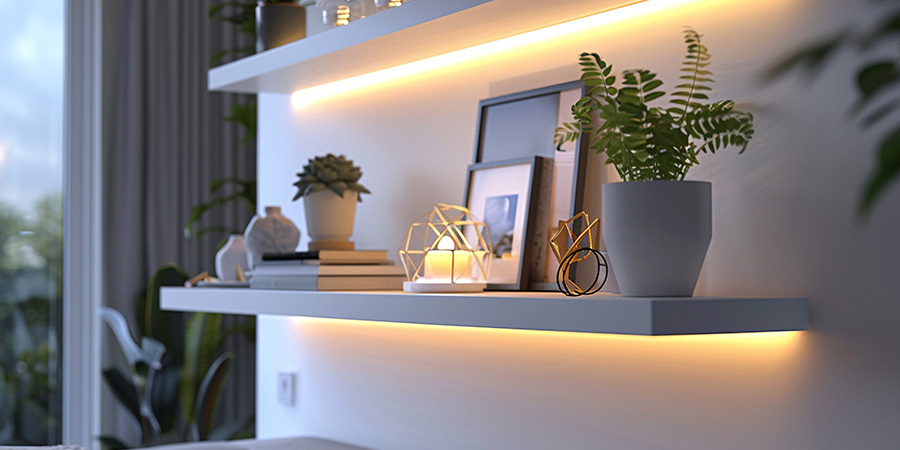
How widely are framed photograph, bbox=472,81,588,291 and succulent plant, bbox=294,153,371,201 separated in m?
0.37

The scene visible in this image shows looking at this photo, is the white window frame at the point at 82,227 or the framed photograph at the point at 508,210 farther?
the white window frame at the point at 82,227

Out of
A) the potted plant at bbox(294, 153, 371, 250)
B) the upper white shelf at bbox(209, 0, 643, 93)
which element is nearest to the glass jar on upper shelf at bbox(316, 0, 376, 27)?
the upper white shelf at bbox(209, 0, 643, 93)

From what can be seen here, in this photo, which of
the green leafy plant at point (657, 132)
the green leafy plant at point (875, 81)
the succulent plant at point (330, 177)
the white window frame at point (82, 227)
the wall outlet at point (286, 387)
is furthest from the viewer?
the white window frame at point (82, 227)

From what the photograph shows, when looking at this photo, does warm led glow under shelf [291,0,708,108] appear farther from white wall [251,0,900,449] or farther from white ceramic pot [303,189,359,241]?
white ceramic pot [303,189,359,241]

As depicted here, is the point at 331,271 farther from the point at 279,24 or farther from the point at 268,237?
the point at 279,24

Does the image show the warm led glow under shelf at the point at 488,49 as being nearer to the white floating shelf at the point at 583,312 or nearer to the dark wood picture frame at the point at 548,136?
the dark wood picture frame at the point at 548,136

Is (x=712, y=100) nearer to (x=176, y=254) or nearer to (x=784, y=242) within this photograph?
(x=784, y=242)

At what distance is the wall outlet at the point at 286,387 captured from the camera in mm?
2203

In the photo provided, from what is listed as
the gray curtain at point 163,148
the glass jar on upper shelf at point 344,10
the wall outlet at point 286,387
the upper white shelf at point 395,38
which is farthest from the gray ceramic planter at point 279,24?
the gray curtain at point 163,148

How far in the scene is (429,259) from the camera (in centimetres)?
150

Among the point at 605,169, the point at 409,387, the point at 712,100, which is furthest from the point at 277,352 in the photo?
the point at 712,100

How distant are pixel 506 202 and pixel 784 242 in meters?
0.51

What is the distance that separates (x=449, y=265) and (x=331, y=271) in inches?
11.7

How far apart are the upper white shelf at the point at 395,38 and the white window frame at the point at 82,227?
4.85 ft
